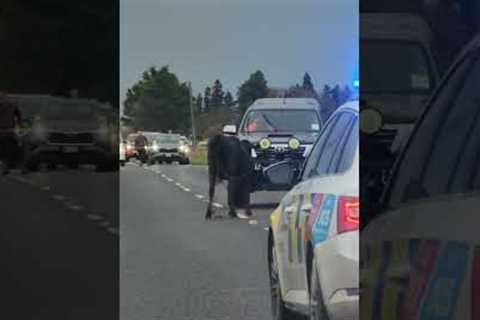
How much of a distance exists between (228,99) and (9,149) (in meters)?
0.59

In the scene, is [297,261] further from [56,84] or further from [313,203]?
[56,84]

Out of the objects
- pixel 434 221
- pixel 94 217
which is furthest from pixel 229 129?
pixel 434 221

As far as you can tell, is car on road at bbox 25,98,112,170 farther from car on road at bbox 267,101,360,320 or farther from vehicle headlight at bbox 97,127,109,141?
car on road at bbox 267,101,360,320

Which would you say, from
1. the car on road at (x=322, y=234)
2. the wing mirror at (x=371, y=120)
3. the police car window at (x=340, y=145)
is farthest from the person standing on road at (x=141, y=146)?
the wing mirror at (x=371, y=120)

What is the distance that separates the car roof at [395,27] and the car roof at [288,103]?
232 millimetres

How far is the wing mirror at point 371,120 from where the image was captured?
5.92 feet

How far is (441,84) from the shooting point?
1.69 meters

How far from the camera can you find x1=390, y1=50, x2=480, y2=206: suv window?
62.3 inches

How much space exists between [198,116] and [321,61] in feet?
1.11

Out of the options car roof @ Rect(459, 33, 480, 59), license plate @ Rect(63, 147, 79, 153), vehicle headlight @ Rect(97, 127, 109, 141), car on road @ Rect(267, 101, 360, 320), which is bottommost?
car on road @ Rect(267, 101, 360, 320)

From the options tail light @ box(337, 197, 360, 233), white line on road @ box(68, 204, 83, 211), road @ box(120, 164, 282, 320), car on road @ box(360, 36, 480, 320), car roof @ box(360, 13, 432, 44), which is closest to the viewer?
car on road @ box(360, 36, 480, 320)

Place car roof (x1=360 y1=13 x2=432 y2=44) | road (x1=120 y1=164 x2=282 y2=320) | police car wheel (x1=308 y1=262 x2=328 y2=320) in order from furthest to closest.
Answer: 1. road (x1=120 y1=164 x2=282 y2=320)
2. police car wheel (x1=308 y1=262 x2=328 y2=320)
3. car roof (x1=360 y1=13 x2=432 y2=44)

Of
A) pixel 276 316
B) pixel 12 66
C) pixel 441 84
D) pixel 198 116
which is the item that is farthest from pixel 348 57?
pixel 12 66

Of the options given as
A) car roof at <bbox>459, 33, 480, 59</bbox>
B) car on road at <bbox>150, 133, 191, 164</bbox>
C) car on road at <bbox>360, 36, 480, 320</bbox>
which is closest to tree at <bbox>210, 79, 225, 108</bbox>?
car on road at <bbox>150, 133, 191, 164</bbox>
